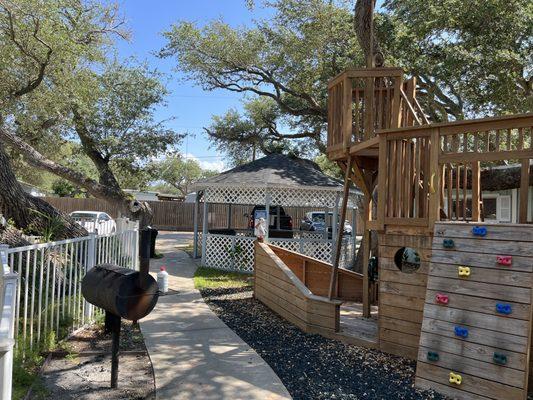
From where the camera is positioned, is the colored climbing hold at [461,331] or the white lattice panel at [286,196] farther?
the white lattice panel at [286,196]

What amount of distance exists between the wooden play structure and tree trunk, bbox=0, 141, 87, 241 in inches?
140

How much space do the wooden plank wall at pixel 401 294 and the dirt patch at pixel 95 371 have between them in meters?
2.60

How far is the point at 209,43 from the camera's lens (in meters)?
15.1

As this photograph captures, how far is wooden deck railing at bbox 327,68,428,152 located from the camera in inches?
247

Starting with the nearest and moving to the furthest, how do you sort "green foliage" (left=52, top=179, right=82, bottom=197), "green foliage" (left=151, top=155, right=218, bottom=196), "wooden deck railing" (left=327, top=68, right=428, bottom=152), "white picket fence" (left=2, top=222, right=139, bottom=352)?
"white picket fence" (left=2, top=222, right=139, bottom=352), "wooden deck railing" (left=327, top=68, right=428, bottom=152), "green foliage" (left=52, top=179, right=82, bottom=197), "green foliage" (left=151, top=155, right=218, bottom=196)

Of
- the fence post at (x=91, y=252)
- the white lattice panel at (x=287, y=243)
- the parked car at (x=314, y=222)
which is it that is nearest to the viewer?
the fence post at (x=91, y=252)

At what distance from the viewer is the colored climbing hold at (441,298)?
13.7 ft

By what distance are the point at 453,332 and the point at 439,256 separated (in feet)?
2.47

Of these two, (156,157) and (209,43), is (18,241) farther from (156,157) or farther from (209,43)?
(156,157)

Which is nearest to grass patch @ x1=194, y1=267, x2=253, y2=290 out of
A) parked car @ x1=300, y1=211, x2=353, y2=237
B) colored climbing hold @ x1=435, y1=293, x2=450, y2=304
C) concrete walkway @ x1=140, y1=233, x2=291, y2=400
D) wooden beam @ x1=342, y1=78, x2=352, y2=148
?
concrete walkway @ x1=140, y1=233, x2=291, y2=400

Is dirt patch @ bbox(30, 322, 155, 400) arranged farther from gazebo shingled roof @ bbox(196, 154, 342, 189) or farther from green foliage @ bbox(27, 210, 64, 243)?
gazebo shingled roof @ bbox(196, 154, 342, 189)

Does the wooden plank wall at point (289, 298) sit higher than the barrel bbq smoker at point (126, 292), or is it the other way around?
the barrel bbq smoker at point (126, 292)

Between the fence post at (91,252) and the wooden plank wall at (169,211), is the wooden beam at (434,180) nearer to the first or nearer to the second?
the fence post at (91,252)

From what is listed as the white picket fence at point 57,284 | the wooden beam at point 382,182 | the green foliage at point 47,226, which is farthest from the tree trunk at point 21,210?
the wooden beam at point 382,182
